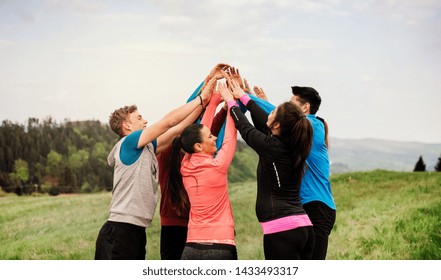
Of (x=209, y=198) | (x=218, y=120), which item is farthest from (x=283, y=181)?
(x=218, y=120)

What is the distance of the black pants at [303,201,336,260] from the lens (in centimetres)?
443

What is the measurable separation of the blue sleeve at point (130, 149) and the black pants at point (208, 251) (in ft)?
2.62

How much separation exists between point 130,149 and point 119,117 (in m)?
0.38

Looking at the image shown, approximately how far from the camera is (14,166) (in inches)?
774

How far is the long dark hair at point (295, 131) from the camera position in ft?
13.1

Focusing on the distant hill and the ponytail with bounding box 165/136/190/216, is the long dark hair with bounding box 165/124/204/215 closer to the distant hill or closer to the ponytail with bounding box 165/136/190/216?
the ponytail with bounding box 165/136/190/216

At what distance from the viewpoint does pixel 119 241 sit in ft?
13.8

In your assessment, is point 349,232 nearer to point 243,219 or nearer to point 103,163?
point 243,219

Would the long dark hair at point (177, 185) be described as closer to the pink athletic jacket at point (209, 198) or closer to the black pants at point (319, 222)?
the pink athletic jacket at point (209, 198)

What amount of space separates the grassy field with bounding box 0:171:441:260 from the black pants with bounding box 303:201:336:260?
4.38 meters

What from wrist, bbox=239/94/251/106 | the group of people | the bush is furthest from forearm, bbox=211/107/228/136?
the bush

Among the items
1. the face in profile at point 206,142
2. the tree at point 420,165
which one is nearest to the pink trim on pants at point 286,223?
the face in profile at point 206,142

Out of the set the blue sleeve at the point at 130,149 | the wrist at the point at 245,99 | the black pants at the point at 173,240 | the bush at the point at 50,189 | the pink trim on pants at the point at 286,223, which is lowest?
the bush at the point at 50,189

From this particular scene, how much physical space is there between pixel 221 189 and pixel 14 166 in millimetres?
17235
